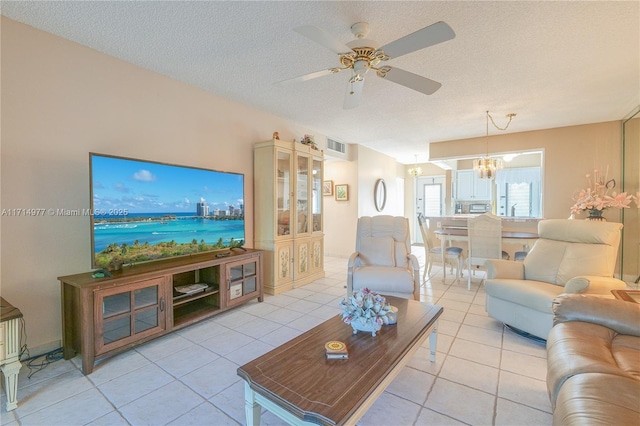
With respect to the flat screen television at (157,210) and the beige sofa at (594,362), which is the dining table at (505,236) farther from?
the flat screen television at (157,210)

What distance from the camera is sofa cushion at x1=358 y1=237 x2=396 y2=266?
3.41m

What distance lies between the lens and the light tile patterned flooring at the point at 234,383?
1590 millimetres

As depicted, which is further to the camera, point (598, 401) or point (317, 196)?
point (317, 196)

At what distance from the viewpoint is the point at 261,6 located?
1894 mm

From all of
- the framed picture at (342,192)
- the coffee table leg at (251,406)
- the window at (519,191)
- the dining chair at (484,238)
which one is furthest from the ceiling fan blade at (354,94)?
the window at (519,191)

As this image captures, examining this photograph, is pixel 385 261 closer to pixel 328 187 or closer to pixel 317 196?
pixel 317 196

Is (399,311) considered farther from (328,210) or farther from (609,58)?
(328,210)

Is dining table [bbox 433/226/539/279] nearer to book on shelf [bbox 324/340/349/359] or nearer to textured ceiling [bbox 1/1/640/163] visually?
textured ceiling [bbox 1/1/640/163]

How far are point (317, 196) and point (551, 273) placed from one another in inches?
121

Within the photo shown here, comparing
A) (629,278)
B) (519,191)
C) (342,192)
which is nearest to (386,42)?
(342,192)

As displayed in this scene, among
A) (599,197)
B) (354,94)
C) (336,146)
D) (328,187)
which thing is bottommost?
(599,197)

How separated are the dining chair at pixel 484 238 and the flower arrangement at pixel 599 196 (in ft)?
4.60

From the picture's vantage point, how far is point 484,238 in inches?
158

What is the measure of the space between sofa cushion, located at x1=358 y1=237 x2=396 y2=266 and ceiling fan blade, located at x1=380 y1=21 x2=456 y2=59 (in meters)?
2.16
